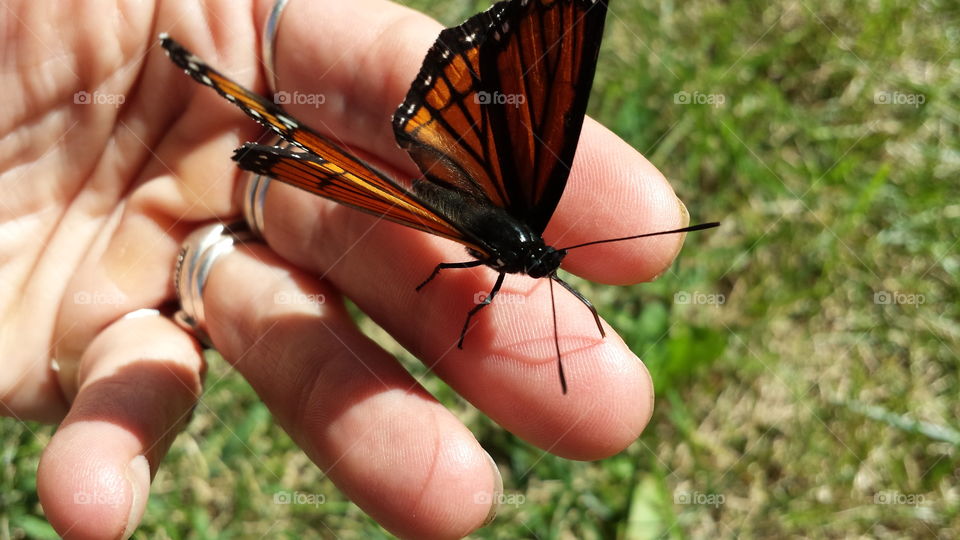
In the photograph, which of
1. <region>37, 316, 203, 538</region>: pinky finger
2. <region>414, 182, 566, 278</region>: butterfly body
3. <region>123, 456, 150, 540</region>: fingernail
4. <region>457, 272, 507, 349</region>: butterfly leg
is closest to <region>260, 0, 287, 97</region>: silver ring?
<region>414, 182, 566, 278</region>: butterfly body

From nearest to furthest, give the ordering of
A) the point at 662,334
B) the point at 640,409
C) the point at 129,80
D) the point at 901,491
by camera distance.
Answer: the point at 640,409, the point at 129,80, the point at 901,491, the point at 662,334

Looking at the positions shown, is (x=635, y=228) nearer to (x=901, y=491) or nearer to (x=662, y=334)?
(x=662, y=334)

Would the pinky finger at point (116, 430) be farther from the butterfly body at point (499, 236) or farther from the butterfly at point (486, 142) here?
the butterfly body at point (499, 236)

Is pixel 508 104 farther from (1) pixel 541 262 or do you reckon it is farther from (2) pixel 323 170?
(2) pixel 323 170

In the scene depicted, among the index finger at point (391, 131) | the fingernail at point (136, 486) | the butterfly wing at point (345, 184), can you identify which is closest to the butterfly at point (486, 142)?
the butterfly wing at point (345, 184)

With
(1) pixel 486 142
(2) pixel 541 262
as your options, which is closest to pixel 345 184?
(2) pixel 541 262

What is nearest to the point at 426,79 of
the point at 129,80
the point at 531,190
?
the point at 531,190

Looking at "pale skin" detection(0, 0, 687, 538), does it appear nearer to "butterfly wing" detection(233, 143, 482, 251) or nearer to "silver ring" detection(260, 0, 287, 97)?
"silver ring" detection(260, 0, 287, 97)

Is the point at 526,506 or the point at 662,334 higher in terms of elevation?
the point at 662,334
